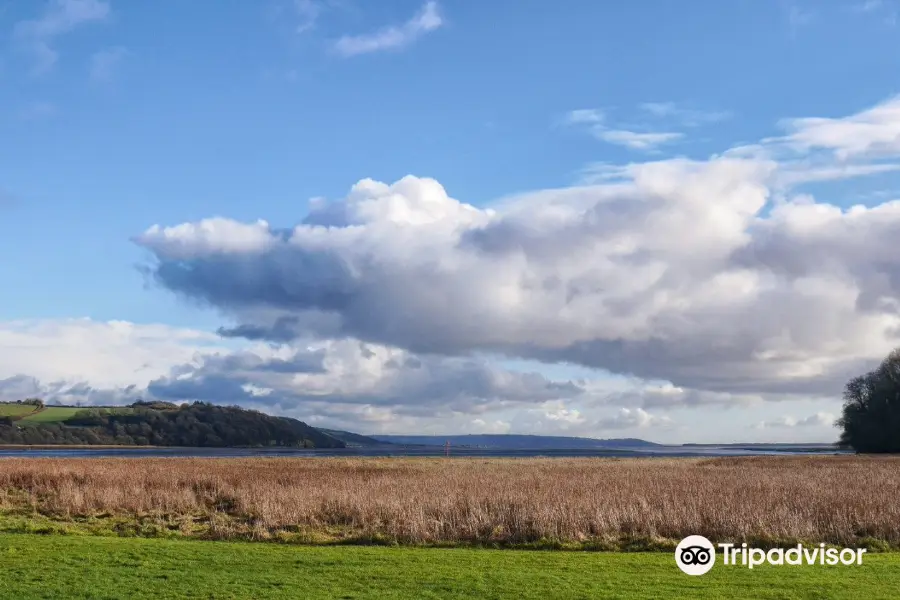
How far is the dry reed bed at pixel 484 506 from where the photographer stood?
67.0 ft

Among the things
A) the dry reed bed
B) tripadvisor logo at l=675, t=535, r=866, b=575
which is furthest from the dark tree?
tripadvisor logo at l=675, t=535, r=866, b=575

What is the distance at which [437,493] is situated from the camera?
27969 mm

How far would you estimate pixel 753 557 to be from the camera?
56.0 ft

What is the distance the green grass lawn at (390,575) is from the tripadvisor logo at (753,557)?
242mm

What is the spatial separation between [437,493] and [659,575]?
14.1m

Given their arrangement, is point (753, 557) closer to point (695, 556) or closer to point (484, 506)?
point (695, 556)

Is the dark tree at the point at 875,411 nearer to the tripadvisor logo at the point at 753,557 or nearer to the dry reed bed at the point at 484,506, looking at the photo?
the dry reed bed at the point at 484,506

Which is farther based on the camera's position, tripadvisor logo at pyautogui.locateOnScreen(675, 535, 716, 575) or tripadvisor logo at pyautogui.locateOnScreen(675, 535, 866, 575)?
tripadvisor logo at pyautogui.locateOnScreen(675, 535, 866, 575)

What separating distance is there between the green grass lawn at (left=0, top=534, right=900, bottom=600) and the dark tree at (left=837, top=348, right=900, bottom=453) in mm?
81772

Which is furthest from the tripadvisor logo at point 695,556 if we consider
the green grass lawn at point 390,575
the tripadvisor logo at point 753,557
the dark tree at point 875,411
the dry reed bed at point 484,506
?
the dark tree at point 875,411

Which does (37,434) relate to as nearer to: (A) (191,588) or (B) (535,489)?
(B) (535,489)

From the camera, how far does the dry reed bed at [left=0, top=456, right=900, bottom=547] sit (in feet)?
67.0

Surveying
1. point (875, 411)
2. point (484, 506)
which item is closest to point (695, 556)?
point (484, 506)

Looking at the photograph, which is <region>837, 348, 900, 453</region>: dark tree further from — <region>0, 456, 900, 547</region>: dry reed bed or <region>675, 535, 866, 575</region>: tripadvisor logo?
<region>675, 535, 866, 575</region>: tripadvisor logo
